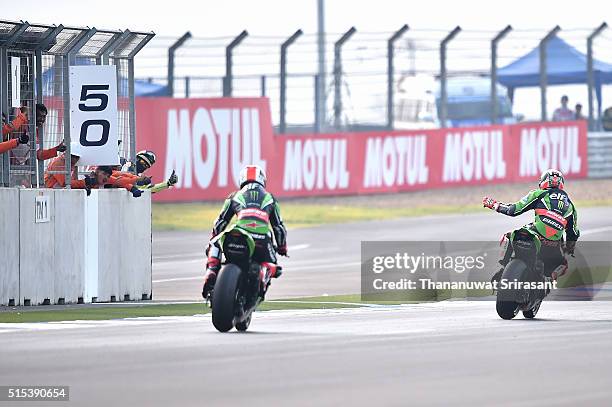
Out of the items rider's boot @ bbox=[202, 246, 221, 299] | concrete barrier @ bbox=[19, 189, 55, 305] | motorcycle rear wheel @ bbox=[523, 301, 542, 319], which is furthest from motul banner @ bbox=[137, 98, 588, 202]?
rider's boot @ bbox=[202, 246, 221, 299]

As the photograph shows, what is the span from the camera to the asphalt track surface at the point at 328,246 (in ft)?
70.0

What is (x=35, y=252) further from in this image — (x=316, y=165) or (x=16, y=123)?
(x=316, y=165)

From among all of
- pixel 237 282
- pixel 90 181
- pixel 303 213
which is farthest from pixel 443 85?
pixel 237 282

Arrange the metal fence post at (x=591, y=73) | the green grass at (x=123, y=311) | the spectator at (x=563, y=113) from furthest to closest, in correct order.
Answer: the spectator at (x=563, y=113) < the metal fence post at (x=591, y=73) < the green grass at (x=123, y=311)

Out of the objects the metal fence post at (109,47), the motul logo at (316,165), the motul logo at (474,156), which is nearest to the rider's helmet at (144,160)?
the metal fence post at (109,47)

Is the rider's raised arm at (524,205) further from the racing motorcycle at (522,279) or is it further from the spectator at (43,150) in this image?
the spectator at (43,150)

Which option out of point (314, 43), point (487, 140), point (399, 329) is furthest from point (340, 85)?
point (399, 329)

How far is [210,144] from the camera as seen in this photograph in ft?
105

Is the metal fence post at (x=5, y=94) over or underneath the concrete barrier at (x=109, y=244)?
over

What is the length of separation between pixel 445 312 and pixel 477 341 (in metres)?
3.63

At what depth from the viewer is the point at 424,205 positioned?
37500 mm

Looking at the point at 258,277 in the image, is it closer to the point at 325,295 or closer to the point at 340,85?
the point at 325,295

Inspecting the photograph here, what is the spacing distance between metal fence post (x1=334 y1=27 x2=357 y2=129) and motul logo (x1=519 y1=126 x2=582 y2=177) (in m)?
4.75

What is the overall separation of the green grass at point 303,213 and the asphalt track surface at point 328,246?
1219 mm
